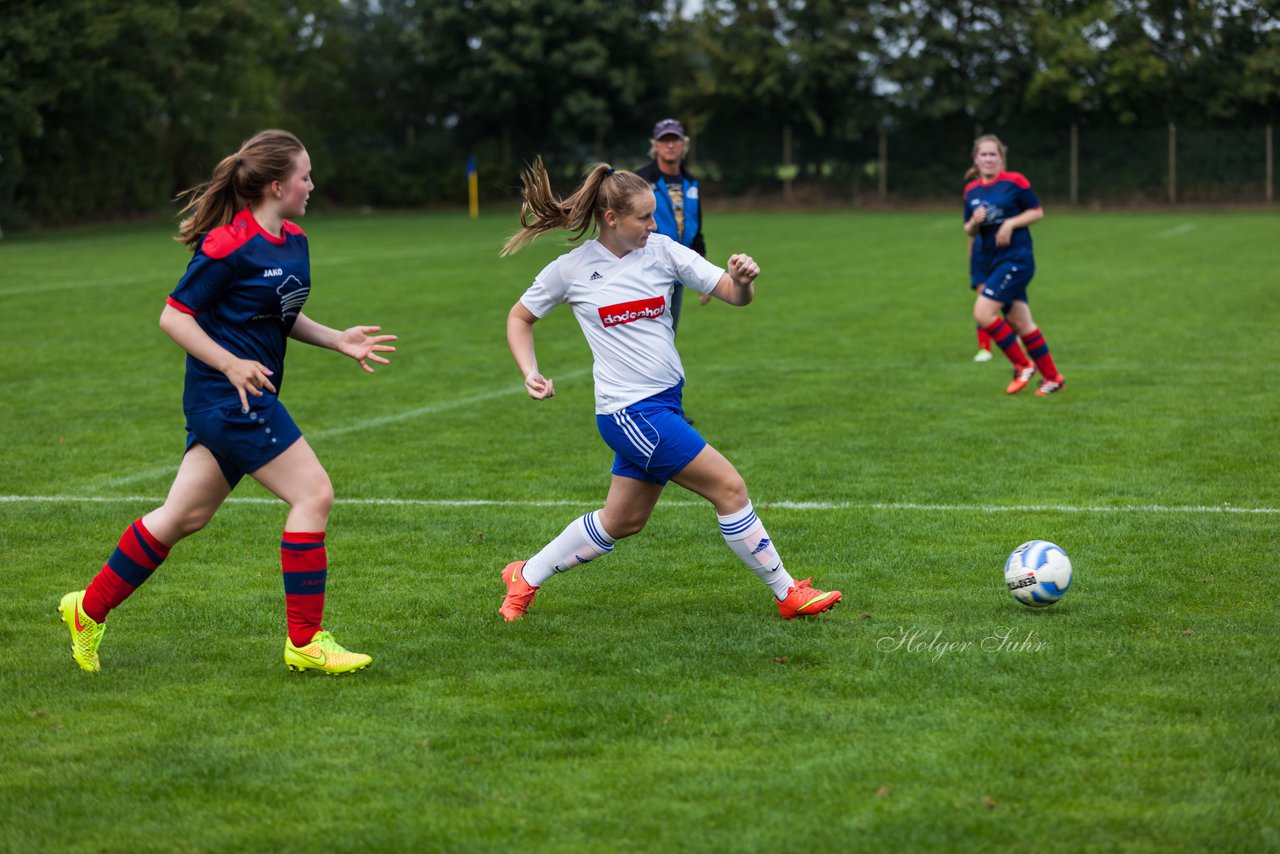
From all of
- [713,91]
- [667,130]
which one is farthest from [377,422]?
[713,91]

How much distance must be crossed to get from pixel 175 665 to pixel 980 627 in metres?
2.84

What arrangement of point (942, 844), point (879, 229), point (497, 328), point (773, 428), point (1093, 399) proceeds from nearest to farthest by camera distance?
point (942, 844) → point (773, 428) → point (1093, 399) → point (497, 328) → point (879, 229)

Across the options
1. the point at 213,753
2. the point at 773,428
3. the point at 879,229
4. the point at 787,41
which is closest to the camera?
the point at 213,753

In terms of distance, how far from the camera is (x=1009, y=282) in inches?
467

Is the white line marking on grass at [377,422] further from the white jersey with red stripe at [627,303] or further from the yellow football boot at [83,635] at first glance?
the white jersey with red stripe at [627,303]

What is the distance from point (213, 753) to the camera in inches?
171

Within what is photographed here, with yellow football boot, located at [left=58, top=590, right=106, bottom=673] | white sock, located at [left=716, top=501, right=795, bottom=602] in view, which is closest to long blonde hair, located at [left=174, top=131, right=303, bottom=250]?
yellow football boot, located at [left=58, top=590, right=106, bottom=673]

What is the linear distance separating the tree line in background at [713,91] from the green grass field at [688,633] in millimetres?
31411

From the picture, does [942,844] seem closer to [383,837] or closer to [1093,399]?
[383,837]

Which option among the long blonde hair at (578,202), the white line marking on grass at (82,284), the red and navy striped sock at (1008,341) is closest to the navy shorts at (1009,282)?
the red and navy striped sock at (1008,341)

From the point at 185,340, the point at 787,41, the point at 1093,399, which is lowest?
the point at 1093,399

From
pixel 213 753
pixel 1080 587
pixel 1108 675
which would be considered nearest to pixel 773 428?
pixel 1080 587

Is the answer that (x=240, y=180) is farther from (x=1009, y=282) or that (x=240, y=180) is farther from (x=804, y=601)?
(x=1009, y=282)

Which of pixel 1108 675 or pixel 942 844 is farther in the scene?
pixel 1108 675
